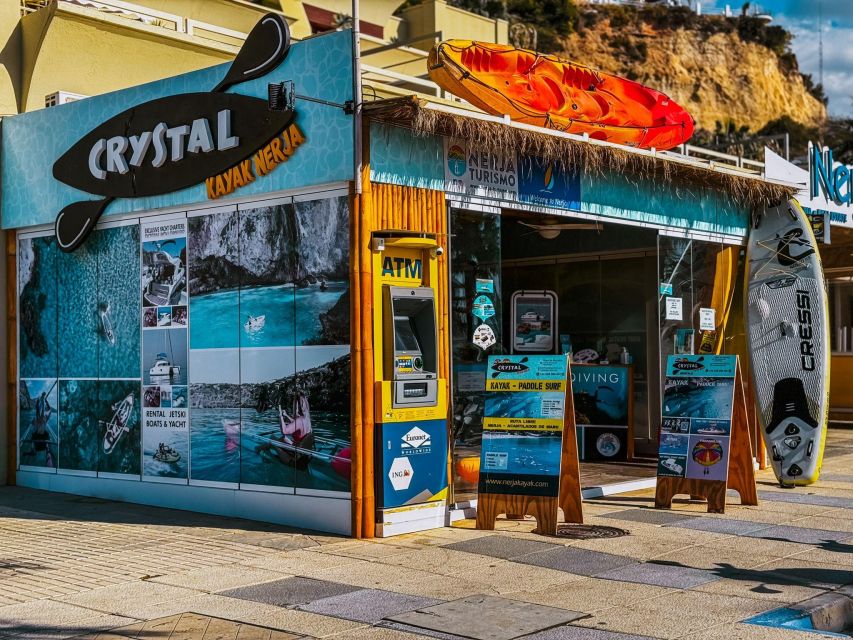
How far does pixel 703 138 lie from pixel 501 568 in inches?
1912

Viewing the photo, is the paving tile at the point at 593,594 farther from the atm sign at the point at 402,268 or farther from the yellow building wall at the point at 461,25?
the yellow building wall at the point at 461,25

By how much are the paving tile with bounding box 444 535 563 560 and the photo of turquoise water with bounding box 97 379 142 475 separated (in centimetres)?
408

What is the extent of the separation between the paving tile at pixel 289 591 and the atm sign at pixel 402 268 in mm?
2941

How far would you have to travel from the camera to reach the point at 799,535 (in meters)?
8.98

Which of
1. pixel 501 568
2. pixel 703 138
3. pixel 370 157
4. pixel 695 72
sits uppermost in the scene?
pixel 695 72

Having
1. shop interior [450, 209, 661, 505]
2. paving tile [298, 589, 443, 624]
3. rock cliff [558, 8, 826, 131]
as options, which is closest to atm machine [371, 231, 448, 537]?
paving tile [298, 589, 443, 624]

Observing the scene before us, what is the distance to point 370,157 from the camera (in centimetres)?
906

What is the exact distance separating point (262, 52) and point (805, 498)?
7.13 m

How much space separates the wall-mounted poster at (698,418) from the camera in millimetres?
10336

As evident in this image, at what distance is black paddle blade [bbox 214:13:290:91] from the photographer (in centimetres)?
942

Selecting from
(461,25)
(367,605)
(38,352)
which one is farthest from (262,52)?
(461,25)

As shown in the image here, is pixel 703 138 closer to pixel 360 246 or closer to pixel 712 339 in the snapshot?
pixel 712 339

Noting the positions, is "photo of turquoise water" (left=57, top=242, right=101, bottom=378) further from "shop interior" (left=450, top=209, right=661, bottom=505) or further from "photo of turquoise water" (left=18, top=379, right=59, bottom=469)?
"shop interior" (left=450, top=209, right=661, bottom=505)

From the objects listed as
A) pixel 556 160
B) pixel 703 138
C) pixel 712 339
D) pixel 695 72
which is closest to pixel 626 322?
pixel 712 339
